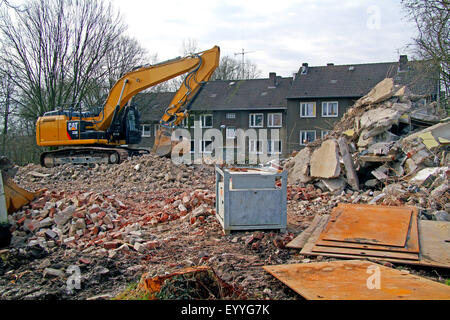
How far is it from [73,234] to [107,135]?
9.71m

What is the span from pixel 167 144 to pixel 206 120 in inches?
931

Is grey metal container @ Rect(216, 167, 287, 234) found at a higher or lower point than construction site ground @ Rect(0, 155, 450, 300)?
higher

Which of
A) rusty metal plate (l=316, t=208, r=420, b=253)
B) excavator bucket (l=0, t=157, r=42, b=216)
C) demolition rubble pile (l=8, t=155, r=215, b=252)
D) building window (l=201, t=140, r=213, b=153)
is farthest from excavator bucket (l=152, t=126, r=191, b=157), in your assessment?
building window (l=201, t=140, r=213, b=153)

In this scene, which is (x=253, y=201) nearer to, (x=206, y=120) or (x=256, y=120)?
(x=256, y=120)

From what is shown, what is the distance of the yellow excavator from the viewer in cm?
1490

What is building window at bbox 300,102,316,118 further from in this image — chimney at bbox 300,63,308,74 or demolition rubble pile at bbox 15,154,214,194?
demolition rubble pile at bbox 15,154,214,194

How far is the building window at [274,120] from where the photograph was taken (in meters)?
36.5

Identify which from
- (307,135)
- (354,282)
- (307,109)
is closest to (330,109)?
(307,109)

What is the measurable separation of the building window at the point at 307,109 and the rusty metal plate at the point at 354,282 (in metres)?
30.5

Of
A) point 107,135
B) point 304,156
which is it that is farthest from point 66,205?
point 107,135

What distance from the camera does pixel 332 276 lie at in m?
4.13

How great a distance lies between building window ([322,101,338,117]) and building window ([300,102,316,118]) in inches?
33.2

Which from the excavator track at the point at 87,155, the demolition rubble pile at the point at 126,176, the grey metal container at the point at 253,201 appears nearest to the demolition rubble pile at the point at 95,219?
the grey metal container at the point at 253,201

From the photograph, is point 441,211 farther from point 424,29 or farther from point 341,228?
point 424,29
